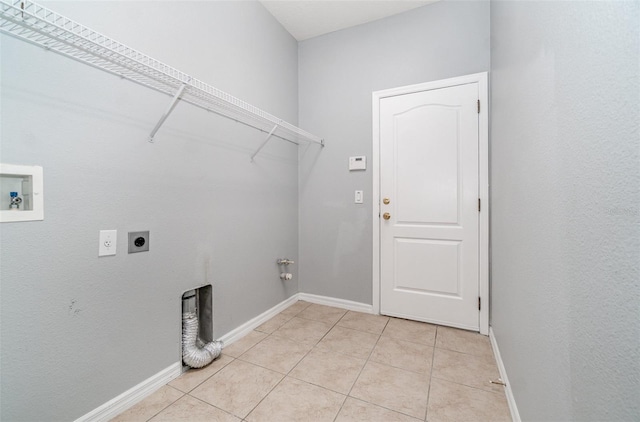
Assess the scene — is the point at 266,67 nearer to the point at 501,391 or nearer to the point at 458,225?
the point at 458,225

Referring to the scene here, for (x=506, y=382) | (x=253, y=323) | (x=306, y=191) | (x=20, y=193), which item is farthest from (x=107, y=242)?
(x=506, y=382)

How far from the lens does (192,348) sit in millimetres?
1615

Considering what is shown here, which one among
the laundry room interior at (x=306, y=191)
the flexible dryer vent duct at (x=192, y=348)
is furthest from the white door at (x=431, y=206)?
the flexible dryer vent duct at (x=192, y=348)

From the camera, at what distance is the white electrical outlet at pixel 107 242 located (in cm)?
122

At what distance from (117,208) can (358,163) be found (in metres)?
1.91

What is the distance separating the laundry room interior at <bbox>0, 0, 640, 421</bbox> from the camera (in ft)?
2.12

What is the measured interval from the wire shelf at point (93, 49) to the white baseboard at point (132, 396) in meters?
1.45

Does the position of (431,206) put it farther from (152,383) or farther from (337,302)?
(152,383)

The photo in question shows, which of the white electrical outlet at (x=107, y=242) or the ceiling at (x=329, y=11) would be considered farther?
the ceiling at (x=329, y=11)

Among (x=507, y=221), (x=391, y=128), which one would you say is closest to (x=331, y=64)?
(x=391, y=128)

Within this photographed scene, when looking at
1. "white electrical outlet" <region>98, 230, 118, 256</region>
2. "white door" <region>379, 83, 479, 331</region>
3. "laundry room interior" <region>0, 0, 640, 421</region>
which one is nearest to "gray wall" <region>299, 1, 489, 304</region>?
"laundry room interior" <region>0, 0, 640, 421</region>

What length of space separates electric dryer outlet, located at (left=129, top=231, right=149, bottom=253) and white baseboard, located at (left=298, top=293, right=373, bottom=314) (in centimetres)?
174

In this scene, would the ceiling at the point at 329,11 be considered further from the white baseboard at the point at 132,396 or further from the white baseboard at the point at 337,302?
the white baseboard at the point at 132,396

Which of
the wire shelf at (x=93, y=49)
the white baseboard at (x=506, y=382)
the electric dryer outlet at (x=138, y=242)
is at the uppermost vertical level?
the wire shelf at (x=93, y=49)
